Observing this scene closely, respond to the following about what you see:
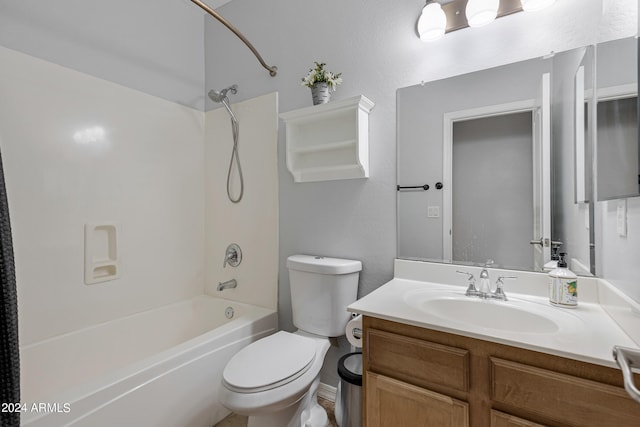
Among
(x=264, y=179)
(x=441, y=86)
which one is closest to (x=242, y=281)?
(x=264, y=179)

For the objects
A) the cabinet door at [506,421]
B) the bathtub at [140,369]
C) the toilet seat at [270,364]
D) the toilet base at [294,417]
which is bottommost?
the toilet base at [294,417]

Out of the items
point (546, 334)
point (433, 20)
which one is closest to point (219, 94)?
point (433, 20)

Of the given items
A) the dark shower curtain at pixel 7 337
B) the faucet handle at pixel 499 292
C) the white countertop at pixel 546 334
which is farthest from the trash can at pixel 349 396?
the dark shower curtain at pixel 7 337

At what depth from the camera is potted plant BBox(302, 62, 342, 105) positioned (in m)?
1.66

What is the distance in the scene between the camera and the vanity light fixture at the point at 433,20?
4.53ft

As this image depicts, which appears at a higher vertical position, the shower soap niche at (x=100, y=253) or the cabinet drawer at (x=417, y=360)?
the shower soap niche at (x=100, y=253)

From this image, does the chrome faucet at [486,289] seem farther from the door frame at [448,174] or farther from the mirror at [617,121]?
the mirror at [617,121]

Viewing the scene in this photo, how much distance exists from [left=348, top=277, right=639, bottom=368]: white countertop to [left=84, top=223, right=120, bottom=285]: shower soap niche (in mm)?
1571

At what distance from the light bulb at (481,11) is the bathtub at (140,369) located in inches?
75.8

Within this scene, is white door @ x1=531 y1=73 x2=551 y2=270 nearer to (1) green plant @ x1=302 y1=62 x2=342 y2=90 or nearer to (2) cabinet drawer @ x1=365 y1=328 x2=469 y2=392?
(2) cabinet drawer @ x1=365 y1=328 x2=469 y2=392

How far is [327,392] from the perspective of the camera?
1785 mm

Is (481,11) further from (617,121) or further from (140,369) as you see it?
(140,369)

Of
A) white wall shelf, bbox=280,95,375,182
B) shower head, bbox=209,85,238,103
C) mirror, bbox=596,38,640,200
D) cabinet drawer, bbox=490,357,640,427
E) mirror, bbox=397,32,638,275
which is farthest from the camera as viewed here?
shower head, bbox=209,85,238,103

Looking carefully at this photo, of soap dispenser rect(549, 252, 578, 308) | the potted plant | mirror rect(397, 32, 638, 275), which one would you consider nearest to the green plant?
the potted plant
